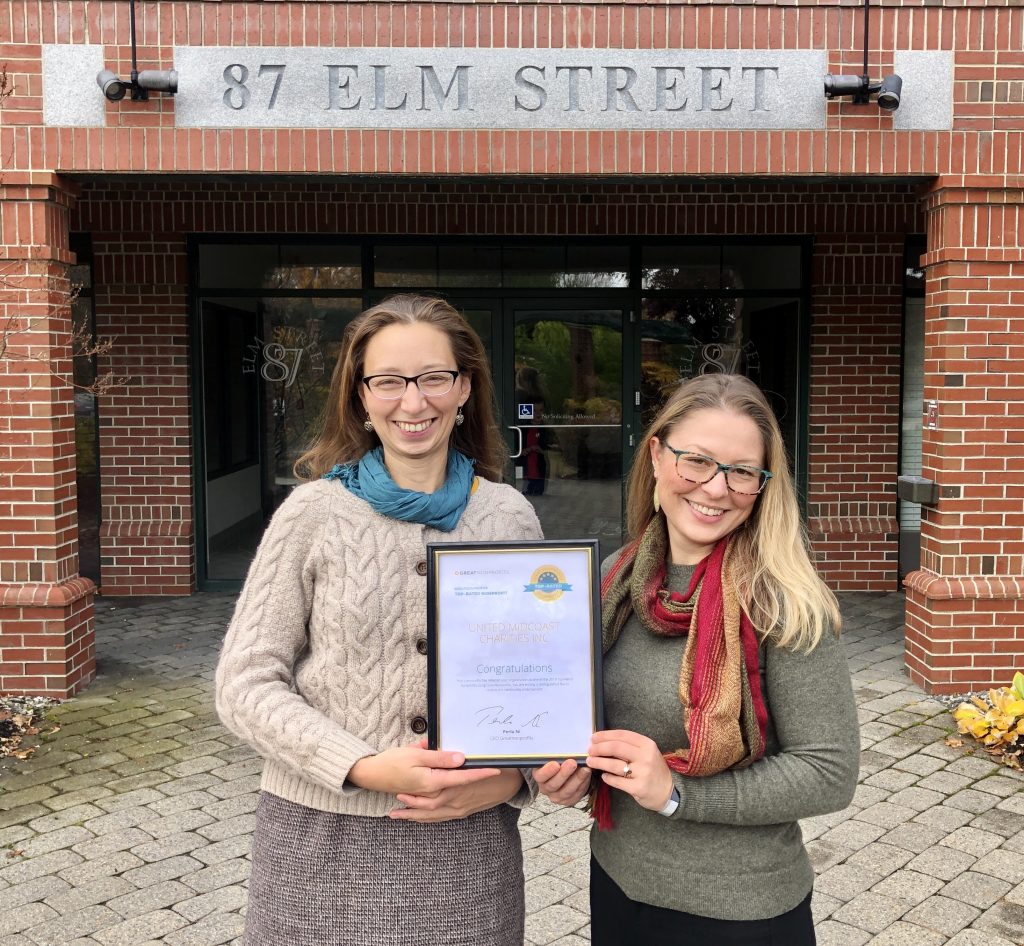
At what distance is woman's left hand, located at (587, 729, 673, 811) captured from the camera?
5.87ft

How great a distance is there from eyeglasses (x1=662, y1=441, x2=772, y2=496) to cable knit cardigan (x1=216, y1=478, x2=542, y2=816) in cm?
47

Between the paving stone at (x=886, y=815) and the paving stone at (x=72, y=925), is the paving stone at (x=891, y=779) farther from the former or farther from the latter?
the paving stone at (x=72, y=925)

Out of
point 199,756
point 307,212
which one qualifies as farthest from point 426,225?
point 199,756

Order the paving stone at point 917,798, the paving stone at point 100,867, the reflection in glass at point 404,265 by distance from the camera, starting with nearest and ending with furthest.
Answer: the paving stone at point 100,867 < the paving stone at point 917,798 < the reflection in glass at point 404,265

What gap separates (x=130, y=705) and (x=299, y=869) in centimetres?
436

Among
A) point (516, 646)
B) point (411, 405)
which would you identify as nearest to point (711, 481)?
point (516, 646)

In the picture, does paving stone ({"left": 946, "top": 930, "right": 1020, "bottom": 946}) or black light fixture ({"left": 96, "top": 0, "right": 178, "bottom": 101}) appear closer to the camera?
paving stone ({"left": 946, "top": 930, "right": 1020, "bottom": 946})

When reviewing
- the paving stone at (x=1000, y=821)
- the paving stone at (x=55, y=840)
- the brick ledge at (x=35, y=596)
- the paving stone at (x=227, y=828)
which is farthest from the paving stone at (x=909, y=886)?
the brick ledge at (x=35, y=596)

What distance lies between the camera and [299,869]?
195cm

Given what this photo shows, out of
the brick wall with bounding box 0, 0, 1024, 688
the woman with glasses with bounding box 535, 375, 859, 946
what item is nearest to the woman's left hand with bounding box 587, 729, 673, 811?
the woman with glasses with bounding box 535, 375, 859, 946

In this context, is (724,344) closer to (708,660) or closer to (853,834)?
(853,834)

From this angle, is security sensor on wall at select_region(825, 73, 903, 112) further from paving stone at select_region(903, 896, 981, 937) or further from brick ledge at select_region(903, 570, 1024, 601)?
paving stone at select_region(903, 896, 981, 937)

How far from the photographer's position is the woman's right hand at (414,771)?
5.84 feet
